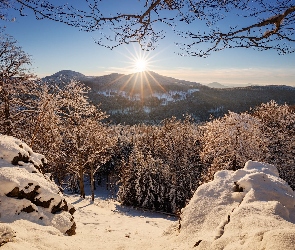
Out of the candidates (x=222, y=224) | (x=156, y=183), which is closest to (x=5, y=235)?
(x=222, y=224)

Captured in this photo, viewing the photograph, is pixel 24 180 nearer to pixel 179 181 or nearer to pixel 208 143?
pixel 208 143

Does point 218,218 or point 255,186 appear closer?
point 218,218

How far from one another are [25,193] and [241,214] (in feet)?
17.0

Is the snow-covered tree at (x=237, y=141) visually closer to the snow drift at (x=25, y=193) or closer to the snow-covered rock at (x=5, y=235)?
the snow drift at (x=25, y=193)

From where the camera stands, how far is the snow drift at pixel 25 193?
20.0 feet

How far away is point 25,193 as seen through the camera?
657 centimetres

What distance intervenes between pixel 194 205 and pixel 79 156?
14.8m

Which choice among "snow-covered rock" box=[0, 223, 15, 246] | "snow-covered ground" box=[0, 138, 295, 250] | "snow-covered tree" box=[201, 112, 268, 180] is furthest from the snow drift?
"snow-covered tree" box=[201, 112, 268, 180]

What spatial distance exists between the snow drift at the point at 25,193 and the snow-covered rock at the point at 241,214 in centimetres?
350

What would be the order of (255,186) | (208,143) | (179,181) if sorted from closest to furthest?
(255,186), (208,143), (179,181)

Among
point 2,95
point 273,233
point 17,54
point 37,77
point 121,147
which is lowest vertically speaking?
point 121,147

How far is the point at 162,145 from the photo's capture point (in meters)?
35.1

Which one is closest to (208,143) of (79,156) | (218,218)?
(79,156)

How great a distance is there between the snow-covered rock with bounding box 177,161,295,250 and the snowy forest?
5.24m
